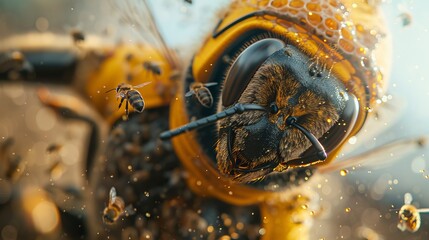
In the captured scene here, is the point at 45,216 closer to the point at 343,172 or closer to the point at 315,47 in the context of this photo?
the point at 343,172

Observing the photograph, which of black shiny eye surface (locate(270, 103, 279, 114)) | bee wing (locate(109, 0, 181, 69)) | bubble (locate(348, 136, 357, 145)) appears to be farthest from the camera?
bee wing (locate(109, 0, 181, 69))

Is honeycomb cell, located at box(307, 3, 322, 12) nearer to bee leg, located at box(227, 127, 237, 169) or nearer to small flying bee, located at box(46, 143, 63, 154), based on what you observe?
bee leg, located at box(227, 127, 237, 169)

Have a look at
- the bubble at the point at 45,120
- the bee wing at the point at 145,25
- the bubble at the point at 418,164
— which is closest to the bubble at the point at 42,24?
the bubble at the point at 45,120

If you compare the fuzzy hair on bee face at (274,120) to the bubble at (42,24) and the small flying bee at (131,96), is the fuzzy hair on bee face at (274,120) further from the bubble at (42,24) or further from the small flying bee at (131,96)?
the bubble at (42,24)

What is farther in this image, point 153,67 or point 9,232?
point 9,232

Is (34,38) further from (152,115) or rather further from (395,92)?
(395,92)

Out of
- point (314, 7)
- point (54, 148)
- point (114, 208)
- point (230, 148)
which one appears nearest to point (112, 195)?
point (114, 208)

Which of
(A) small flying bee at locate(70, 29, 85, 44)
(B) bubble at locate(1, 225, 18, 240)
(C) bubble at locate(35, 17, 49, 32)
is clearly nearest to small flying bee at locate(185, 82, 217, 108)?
(A) small flying bee at locate(70, 29, 85, 44)
